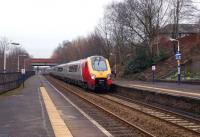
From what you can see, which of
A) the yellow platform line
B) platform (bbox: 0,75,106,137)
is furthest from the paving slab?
the yellow platform line

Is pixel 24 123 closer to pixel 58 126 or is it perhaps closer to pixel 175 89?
pixel 58 126

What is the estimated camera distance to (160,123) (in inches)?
659

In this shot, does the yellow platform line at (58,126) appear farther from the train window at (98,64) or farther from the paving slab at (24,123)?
the train window at (98,64)

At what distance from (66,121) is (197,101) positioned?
7272mm

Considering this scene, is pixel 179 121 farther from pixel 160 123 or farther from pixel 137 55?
pixel 137 55

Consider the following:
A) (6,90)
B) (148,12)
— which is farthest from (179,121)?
(148,12)

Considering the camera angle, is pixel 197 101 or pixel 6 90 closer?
pixel 197 101

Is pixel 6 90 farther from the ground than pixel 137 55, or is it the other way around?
pixel 137 55

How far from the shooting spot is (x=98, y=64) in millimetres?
37500

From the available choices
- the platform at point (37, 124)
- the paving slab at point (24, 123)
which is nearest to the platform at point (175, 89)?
the platform at point (37, 124)

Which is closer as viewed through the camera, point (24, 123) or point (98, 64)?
point (24, 123)

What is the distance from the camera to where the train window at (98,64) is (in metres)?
37.2

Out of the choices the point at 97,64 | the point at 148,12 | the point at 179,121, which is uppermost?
the point at 148,12

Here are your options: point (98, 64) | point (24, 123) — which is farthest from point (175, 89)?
point (24, 123)
